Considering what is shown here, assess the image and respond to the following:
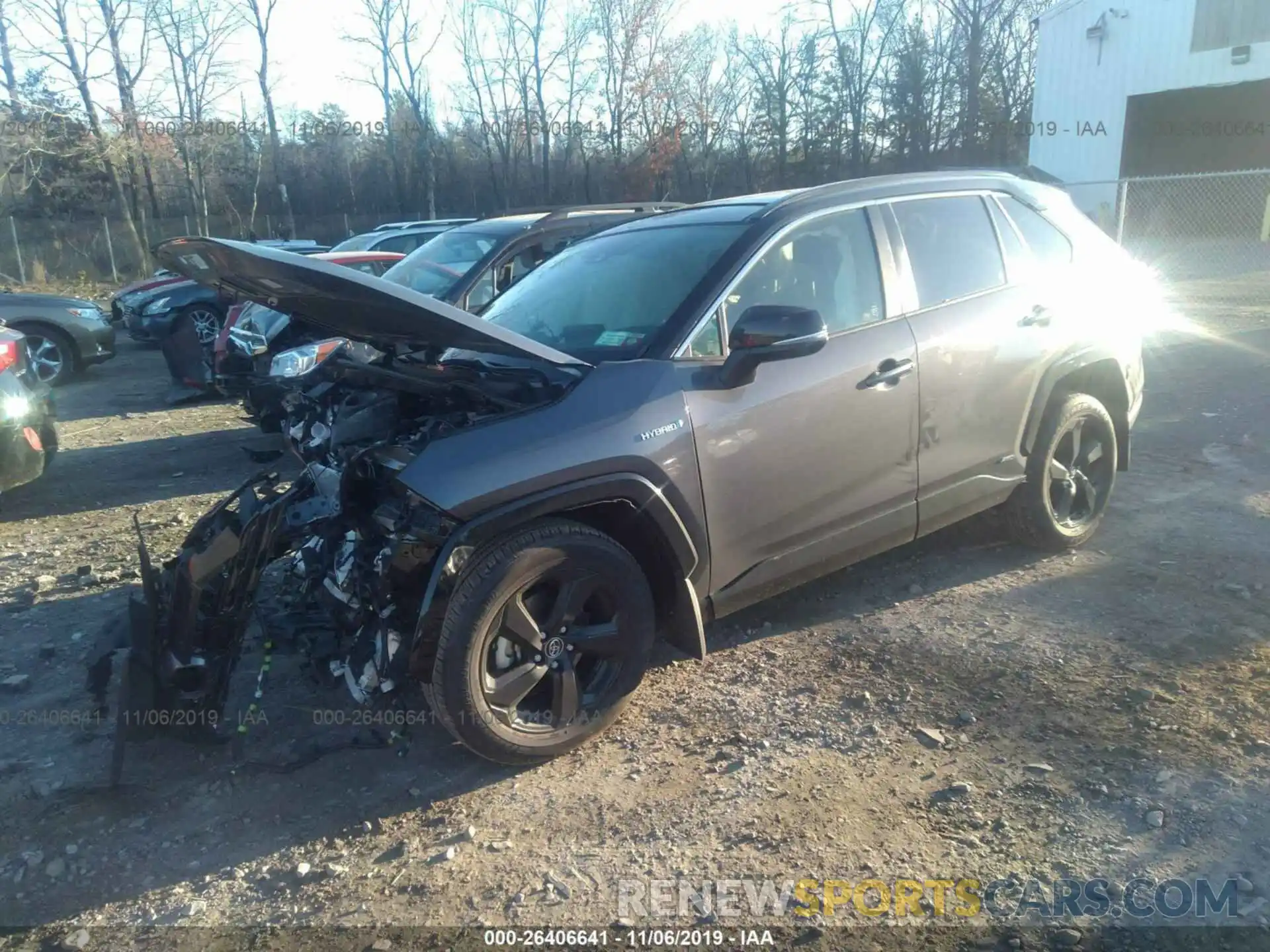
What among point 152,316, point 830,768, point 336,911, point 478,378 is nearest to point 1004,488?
point 830,768

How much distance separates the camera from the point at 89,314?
11.7 meters

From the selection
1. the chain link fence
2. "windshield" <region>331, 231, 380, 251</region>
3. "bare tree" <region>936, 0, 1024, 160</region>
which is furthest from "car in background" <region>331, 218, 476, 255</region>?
"bare tree" <region>936, 0, 1024, 160</region>

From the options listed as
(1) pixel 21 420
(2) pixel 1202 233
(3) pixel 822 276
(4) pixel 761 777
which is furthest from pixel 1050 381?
(2) pixel 1202 233

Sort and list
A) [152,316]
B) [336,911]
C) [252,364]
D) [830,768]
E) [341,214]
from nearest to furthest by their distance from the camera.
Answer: [336,911]
[830,768]
[252,364]
[152,316]
[341,214]

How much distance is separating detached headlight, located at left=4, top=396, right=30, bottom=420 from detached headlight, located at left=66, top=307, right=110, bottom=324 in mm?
6432

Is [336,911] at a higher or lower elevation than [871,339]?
lower

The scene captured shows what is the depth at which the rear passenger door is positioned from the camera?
411 cm

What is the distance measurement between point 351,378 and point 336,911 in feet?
6.53

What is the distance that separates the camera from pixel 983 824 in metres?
2.86

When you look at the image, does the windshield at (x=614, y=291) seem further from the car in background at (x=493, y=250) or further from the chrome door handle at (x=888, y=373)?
the car in background at (x=493, y=250)

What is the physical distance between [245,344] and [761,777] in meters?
6.52

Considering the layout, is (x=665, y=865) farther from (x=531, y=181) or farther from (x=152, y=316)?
(x=531, y=181)

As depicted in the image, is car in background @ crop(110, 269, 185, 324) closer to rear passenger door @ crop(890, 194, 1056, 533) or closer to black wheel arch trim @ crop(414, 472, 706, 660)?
rear passenger door @ crop(890, 194, 1056, 533)

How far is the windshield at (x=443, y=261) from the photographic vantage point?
8.49 metres
